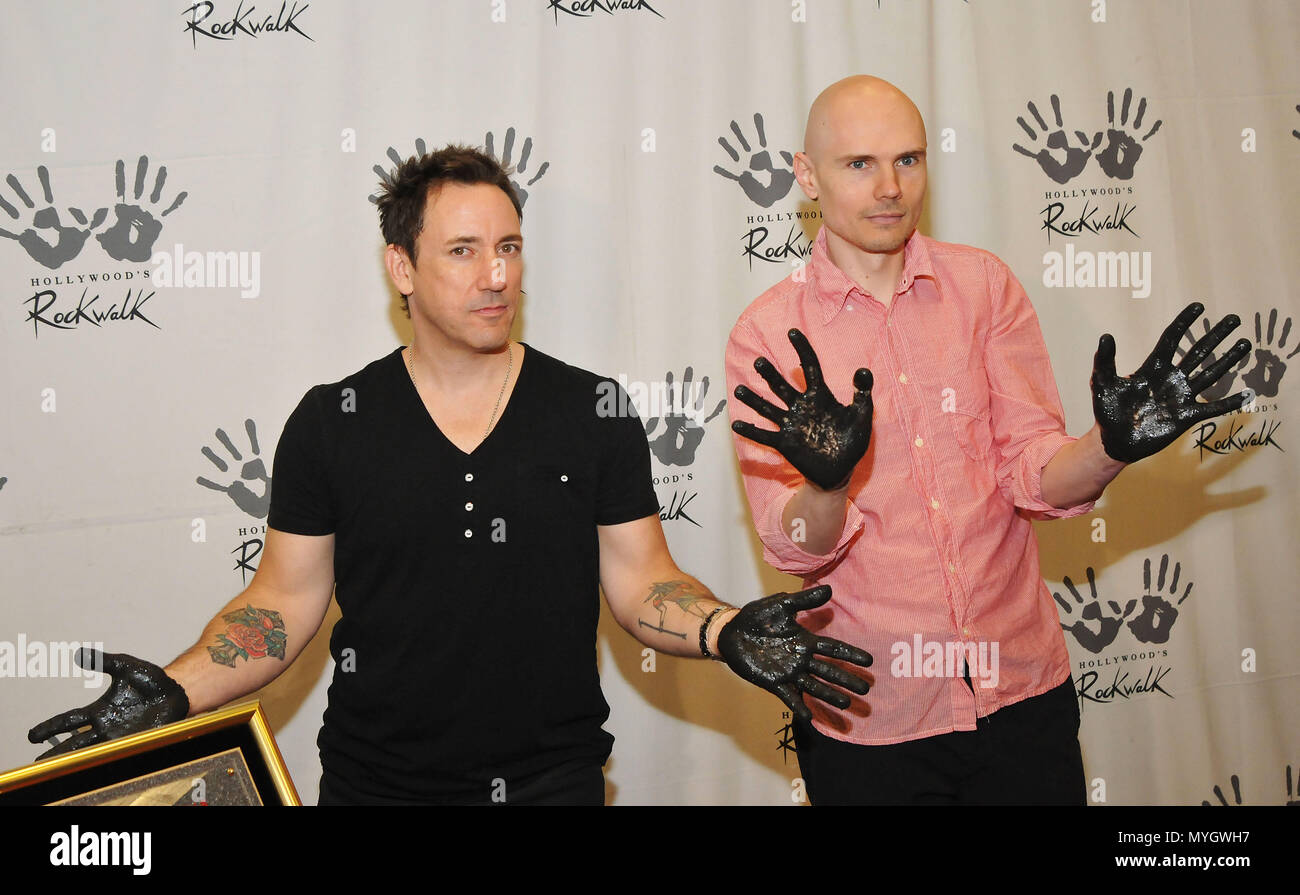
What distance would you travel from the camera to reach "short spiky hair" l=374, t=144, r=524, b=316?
192 centimetres

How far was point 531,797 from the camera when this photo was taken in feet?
5.75

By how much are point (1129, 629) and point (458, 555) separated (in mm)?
1940

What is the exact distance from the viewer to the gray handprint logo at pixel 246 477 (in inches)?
100

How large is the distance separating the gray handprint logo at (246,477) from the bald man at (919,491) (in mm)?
1241

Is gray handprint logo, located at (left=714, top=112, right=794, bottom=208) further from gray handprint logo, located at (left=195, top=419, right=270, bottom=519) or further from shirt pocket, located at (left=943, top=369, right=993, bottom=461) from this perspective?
gray handprint logo, located at (left=195, top=419, right=270, bottom=519)

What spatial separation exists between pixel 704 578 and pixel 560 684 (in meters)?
0.93

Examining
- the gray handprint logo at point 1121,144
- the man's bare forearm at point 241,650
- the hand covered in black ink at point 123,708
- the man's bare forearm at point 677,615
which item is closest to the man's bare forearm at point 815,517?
the man's bare forearm at point 677,615

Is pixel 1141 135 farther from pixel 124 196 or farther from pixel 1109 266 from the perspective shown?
pixel 124 196

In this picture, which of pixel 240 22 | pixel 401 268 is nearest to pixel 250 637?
pixel 401 268

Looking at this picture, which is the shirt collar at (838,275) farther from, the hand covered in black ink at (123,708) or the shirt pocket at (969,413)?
the hand covered in black ink at (123,708)

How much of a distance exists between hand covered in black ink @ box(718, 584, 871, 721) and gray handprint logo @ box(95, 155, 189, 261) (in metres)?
1.75

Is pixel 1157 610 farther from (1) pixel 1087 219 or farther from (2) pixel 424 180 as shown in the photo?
(2) pixel 424 180
